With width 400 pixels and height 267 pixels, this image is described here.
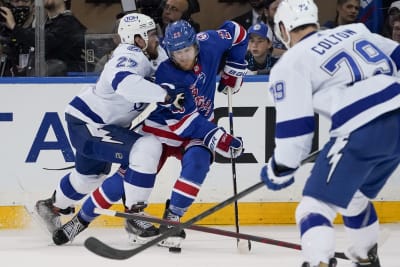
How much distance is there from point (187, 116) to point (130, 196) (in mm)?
483

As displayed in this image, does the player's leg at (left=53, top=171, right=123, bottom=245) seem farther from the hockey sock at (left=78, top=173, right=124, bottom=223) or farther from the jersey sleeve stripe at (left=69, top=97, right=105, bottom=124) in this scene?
the jersey sleeve stripe at (left=69, top=97, right=105, bottom=124)

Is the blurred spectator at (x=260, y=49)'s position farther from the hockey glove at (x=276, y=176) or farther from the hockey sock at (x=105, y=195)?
the hockey glove at (x=276, y=176)

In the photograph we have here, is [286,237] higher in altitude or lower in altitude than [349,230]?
lower

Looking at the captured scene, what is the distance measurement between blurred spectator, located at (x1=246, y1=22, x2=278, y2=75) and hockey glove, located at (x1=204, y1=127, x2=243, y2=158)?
99cm

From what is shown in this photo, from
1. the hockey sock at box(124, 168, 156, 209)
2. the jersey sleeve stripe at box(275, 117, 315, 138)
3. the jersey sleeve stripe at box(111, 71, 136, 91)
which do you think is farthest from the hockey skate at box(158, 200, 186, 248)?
the jersey sleeve stripe at box(275, 117, 315, 138)

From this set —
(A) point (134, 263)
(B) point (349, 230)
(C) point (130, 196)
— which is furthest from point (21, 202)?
(B) point (349, 230)

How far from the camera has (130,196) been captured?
554cm

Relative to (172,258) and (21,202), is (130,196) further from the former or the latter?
(21,202)

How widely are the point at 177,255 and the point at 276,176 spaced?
141 cm

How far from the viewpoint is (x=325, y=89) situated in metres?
4.04

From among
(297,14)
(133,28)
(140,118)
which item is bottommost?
(140,118)

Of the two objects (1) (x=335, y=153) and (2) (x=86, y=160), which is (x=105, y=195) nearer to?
(2) (x=86, y=160)

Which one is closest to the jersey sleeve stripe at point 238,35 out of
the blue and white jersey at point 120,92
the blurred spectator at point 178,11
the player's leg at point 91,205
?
the blue and white jersey at point 120,92

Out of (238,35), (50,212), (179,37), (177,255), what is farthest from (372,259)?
(50,212)
